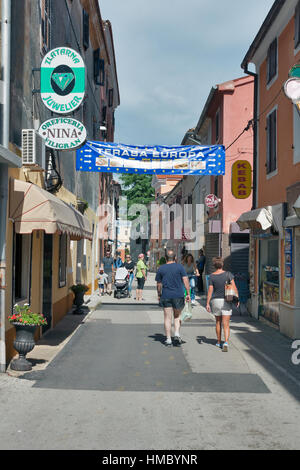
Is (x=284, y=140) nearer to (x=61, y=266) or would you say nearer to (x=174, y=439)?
(x=61, y=266)

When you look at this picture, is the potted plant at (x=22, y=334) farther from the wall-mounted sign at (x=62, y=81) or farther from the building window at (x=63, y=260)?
the building window at (x=63, y=260)

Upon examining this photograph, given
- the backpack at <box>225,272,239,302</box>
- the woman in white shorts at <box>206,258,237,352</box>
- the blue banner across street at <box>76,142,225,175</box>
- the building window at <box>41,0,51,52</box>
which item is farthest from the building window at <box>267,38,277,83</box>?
the backpack at <box>225,272,239,302</box>

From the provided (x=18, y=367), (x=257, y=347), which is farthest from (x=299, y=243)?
(x=18, y=367)

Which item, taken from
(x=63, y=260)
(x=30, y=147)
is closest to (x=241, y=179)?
(x=63, y=260)

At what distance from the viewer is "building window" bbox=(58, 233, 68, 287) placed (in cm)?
1344

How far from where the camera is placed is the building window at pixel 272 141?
→ 12.8m

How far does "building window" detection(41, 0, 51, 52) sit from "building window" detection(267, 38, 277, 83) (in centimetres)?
578

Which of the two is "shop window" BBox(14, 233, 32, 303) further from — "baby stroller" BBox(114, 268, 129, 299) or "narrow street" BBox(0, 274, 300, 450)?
"baby stroller" BBox(114, 268, 129, 299)

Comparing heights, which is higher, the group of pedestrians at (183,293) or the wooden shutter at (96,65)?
the wooden shutter at (96,65)

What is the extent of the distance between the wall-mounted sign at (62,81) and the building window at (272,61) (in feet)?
19.1

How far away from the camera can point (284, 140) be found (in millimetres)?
11680

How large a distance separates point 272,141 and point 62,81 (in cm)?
620

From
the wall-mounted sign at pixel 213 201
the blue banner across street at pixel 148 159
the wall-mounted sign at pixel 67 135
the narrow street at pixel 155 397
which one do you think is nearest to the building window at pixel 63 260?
the blue banner across street at pixel 148 159

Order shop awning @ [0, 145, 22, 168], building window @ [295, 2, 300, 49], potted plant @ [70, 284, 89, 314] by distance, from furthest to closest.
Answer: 1. potted plant @ [70, 284, 89, 314]
2. building window @ [295, 2, 300, 49]
3. shop awning @ [0, 145, 22, 168]
